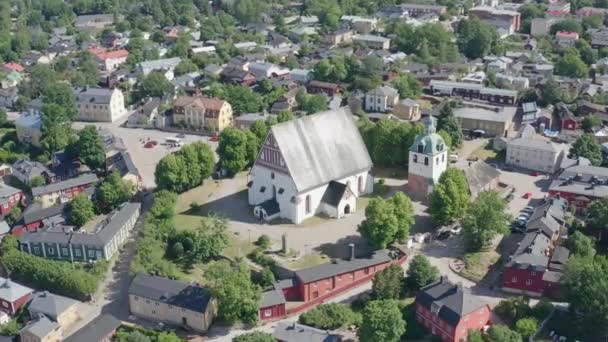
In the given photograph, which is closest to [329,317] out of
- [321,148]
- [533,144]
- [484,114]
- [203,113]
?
[321,148]

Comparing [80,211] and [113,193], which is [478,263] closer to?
[113,193]

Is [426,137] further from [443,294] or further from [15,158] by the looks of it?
[15,158]

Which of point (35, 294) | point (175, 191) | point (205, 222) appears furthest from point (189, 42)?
point (35, 294)

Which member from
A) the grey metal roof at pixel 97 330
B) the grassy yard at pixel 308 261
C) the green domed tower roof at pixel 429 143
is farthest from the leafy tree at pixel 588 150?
the grey metal roof at pixel 97 330

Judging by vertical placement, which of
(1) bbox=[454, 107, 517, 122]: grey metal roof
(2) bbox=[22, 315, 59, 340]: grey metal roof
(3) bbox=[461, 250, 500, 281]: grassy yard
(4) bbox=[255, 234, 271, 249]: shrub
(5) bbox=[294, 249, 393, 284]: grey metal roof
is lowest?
(2) bbox=[22, 315, 59, 340]: grey metal roof

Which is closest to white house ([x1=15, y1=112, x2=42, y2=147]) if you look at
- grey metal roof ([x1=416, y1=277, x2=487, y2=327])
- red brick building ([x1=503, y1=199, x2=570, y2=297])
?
grey metal roof ([x1=416, y1=277, x2=487, y2=327])

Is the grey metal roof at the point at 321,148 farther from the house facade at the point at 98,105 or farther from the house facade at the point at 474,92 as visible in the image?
the house facade at the point at 98,105

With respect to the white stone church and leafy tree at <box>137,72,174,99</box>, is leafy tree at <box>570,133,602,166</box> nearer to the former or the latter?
the white stone church
